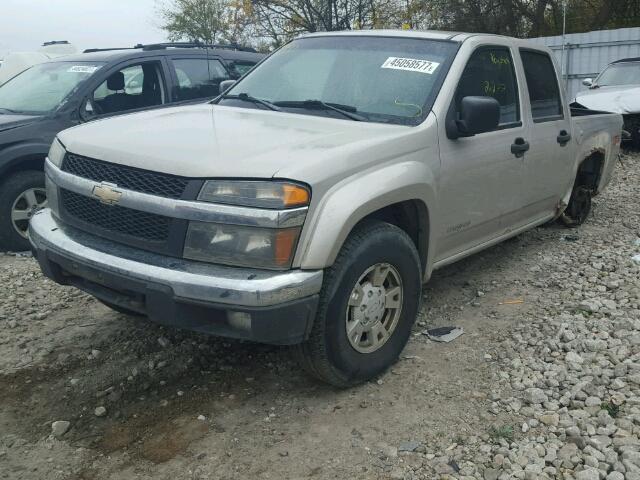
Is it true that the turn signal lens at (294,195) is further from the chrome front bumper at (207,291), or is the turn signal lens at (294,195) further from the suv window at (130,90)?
the suv window at (130,90)

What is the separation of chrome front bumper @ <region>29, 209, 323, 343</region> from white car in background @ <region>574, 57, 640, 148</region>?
8893 millimetres

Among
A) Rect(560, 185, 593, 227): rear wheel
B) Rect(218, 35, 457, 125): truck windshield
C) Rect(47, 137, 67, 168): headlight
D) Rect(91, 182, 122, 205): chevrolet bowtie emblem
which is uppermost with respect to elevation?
Rect(218, 35, 457, 125): truck windshield

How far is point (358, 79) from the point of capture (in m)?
3.96

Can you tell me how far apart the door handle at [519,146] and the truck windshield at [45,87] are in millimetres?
4072

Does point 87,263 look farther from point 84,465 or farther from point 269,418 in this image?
point 269,418

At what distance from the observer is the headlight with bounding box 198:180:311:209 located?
2771mm

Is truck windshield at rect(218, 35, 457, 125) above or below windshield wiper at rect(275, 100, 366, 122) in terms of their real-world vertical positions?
above

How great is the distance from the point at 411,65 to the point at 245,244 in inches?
71.6

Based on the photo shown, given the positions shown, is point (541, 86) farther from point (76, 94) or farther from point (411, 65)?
point (76, 94)

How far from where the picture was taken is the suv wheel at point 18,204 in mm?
5688

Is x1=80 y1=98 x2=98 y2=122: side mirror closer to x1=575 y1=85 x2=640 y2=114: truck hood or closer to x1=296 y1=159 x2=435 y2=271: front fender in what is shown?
x1=296 y1=159 x2=435 y2=271: front fender

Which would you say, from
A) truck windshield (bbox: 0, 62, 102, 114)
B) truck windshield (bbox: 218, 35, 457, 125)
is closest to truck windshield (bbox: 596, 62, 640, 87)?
truck windshield (bbox: 218, 35, 457, 125)

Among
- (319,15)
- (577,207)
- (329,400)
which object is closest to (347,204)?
(329,400)

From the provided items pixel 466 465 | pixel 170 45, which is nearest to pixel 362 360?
pixel 466 465
